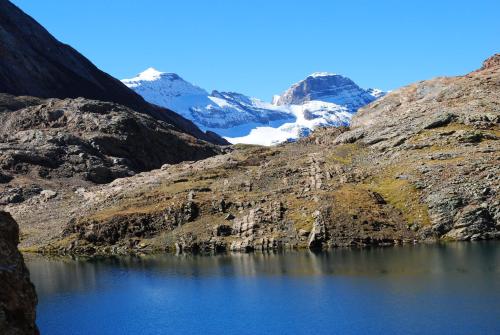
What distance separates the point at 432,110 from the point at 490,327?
393 ft

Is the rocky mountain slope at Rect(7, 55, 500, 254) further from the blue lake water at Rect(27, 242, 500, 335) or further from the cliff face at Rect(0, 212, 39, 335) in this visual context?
the cliff face at Rect(0, 212, 39, 335)

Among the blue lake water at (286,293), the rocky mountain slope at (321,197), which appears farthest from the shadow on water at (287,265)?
the rocky mountain slope at (321,197)

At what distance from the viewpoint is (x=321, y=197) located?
135000mm

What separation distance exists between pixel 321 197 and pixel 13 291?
90973 mm

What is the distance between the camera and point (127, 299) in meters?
89.9

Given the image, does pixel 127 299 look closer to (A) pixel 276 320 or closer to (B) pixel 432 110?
(A) pixel 276 320

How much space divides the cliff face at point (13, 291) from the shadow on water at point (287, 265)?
46001 millimetres

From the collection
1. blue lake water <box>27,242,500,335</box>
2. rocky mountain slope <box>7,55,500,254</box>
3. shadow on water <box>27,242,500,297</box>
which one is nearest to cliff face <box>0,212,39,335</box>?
blue lake water <box>27,242,500,335</box>

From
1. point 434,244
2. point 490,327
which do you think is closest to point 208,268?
point 434,244

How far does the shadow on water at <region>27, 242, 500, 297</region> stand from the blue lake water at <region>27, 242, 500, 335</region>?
16cm

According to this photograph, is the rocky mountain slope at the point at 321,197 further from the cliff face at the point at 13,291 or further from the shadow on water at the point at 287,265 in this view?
the cliff face at the point at 13,291

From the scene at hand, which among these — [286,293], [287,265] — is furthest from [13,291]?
[287,265]

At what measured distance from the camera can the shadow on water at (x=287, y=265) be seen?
9406cm

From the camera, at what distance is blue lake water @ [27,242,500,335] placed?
6894 centimetres
